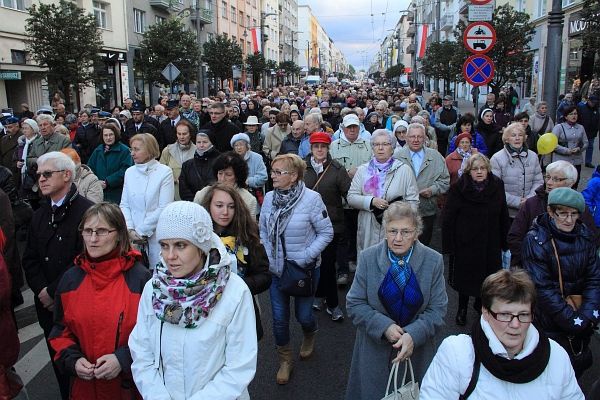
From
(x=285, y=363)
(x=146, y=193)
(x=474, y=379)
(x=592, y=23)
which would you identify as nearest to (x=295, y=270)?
(x=285, y=363)

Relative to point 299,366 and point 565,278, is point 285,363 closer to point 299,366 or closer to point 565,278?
point 299,366

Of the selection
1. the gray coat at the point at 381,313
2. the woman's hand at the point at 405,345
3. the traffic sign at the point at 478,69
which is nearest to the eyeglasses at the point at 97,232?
the gray coat at the point at 381,313

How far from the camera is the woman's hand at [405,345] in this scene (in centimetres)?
320

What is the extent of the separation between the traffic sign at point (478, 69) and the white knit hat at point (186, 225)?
351 inches

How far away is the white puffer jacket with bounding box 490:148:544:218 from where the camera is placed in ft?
21.8

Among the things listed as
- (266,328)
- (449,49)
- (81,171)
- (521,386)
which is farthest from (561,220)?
(449,49)

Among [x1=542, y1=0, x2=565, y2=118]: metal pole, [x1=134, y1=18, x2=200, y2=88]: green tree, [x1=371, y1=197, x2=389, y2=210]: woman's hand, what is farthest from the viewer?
[x1=134, y1=18, x2=200, y2=88]: green tree

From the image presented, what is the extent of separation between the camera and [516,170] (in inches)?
262

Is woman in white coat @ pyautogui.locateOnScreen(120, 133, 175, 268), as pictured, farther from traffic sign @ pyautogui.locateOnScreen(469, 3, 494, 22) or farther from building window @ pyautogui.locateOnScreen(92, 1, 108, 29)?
building window @ pyautogui.locateOnScreen(92, 1, 108, 29)

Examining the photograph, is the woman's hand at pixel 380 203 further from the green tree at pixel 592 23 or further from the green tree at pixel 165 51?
the green tree at pixel 165 51

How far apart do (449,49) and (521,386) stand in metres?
26.6

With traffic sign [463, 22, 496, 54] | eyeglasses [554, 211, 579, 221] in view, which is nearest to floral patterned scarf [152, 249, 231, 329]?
eyeglasses [554, 211, 579, 221]

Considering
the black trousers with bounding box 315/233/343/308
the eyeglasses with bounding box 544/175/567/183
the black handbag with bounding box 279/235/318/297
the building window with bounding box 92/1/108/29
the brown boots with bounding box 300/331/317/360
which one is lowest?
the brown boots with bounding box 300/331/317/360

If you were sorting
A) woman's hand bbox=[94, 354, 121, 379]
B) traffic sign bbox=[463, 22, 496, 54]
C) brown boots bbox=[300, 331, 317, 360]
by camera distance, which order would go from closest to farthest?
woman's hand bbox=[94, 354, 121, 379] < brown boots bbox=[300, 331, 317, 360] < traffic sign bbox=[463, 22, 496, 54]
